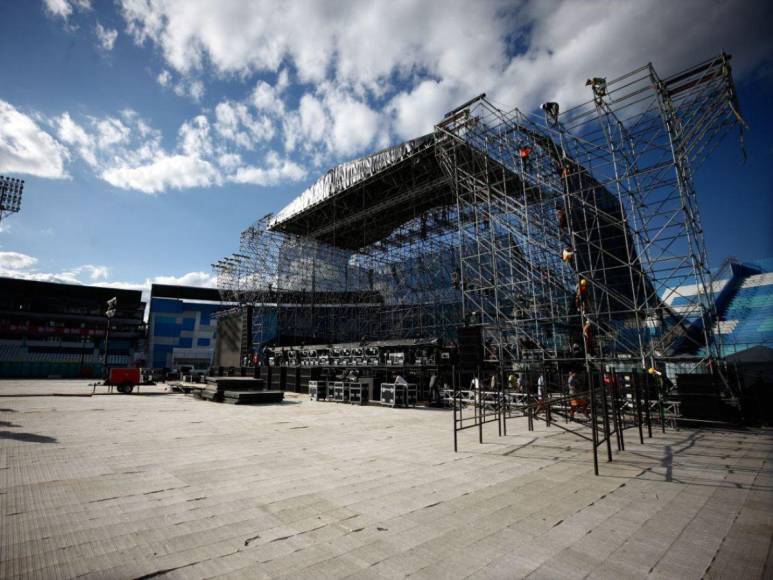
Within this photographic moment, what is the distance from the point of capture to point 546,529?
3.54 m

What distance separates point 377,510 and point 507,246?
77.3 ft

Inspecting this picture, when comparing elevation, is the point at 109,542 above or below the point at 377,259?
below

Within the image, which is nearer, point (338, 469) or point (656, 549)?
point (656, 549)

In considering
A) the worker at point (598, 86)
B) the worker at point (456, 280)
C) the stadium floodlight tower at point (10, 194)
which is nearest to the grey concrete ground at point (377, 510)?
the worker at point (598, 86)

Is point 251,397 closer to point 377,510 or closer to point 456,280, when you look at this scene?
point 377,510

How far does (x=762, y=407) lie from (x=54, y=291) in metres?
76.7

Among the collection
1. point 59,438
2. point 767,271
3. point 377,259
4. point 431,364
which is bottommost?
point 59,438

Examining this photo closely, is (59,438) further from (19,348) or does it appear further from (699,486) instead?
(19,348)

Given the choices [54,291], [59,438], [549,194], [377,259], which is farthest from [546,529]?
[54,291]

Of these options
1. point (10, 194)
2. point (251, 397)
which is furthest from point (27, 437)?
point (10, 194)

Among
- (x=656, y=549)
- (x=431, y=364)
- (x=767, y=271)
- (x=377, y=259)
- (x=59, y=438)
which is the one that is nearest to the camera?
(x=656, y=549)

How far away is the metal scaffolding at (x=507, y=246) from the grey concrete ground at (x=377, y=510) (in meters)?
3.63

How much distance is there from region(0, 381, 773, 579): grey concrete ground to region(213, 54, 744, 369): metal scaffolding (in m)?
3.63

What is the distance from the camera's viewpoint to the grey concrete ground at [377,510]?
9.44 feet
